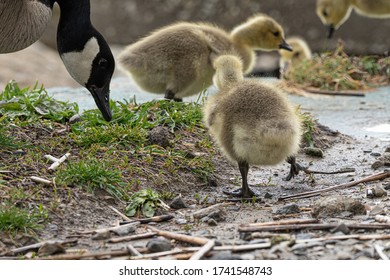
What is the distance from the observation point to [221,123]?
4.07 meters

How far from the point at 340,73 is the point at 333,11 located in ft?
3.34

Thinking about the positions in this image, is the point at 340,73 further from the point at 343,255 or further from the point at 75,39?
the point at 343,255

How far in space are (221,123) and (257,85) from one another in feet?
1.02

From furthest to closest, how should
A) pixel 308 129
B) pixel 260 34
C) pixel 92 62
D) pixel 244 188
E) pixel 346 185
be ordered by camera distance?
pixel 260 34 < pixel 308 129 < pixel 92 62 < pixel 346 185 < pixel 244 188

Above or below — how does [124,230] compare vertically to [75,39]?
below

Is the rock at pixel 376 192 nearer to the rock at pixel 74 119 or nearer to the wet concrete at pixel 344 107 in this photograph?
the wet concrete at pixel 344 107

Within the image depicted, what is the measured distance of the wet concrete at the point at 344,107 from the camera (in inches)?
220

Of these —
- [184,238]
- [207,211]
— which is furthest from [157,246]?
[207,211]

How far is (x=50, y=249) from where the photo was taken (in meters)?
3.12

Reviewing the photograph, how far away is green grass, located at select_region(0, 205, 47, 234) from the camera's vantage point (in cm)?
330

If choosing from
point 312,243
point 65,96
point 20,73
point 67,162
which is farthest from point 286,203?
point 20,73

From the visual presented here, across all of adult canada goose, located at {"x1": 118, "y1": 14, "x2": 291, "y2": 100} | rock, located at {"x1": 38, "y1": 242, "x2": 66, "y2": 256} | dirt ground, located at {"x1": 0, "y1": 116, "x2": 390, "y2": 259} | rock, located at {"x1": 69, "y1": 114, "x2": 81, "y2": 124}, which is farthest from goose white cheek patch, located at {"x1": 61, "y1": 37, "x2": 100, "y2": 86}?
rock, located at {"x1": 38, "y1": 242, "x2": 66, "y2": 256}

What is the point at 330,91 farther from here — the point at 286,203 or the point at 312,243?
the point at 312,243

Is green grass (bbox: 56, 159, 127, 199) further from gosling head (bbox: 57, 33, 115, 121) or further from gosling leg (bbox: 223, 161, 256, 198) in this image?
gosling head (bbox: 57, 33, 115, 121)
